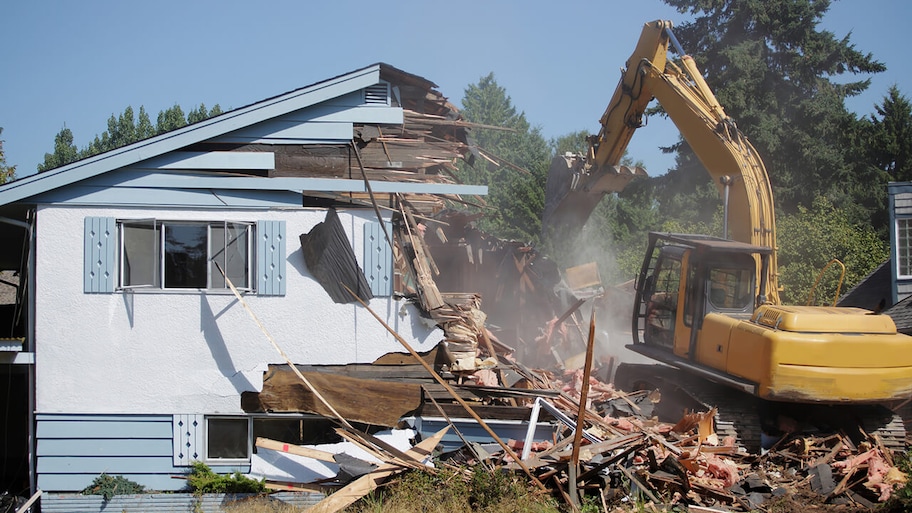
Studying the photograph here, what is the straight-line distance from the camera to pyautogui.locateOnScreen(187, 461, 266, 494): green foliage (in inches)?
381

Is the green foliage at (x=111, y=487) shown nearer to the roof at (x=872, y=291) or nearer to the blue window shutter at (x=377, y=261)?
the blue window shutter at (x=377, y=261)

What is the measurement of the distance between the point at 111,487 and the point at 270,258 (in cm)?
337

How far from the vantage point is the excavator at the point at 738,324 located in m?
9.68

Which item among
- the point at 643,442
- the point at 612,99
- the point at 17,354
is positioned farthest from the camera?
the point at 612,99

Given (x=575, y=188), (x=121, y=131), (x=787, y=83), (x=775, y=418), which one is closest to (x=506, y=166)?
(x=575, y=188)

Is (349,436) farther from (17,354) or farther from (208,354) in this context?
(17,354)

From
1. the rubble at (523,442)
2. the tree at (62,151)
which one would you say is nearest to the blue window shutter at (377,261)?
the rubble at (523,442)

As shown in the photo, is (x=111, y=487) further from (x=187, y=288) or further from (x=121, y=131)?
(x=121, y=131)

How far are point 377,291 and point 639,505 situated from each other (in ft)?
13.4

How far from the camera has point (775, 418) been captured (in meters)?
10.9

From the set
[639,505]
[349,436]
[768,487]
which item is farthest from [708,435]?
[349,436]

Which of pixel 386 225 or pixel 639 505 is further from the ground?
pixel 386 225

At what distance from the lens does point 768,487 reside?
9203 mm

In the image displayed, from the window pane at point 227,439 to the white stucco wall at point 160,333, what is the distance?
8.3 inches
